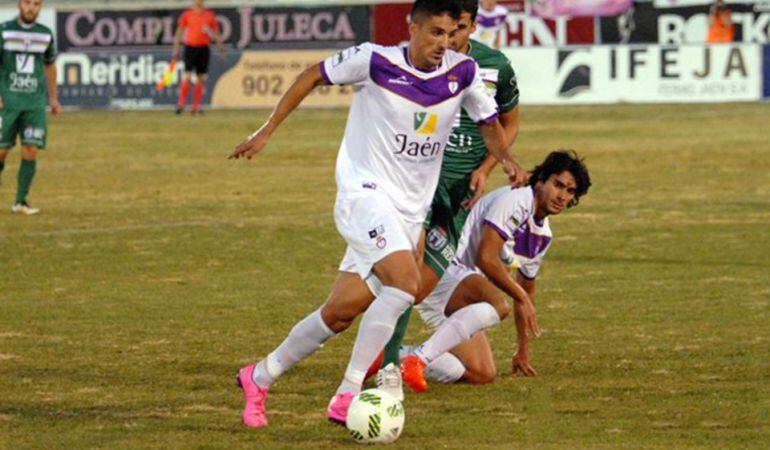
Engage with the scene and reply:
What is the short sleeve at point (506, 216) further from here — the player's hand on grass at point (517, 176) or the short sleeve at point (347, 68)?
the short sleeve at point (347, 68)

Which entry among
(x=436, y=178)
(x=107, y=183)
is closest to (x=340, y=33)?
(x=107, y=183)

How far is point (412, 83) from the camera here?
779cm

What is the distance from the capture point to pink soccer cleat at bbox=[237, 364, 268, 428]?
7.71m

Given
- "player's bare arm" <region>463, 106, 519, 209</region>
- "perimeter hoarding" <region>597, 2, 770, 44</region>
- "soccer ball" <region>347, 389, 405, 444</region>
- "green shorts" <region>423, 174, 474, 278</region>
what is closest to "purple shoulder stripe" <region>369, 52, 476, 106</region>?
"player's bare arm" <region>463, 106, 519, 209</region>

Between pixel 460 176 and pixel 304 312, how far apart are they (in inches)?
102

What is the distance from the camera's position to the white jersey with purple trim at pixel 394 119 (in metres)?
7.77

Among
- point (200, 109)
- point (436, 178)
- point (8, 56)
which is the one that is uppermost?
point (436, 178)

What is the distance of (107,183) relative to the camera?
21.6 meters

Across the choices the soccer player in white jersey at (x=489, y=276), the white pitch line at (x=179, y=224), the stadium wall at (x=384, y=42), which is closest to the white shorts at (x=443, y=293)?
the soccer player in white jersey at (x=489, y=276)

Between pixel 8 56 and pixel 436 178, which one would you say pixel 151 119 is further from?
pixel 436 178

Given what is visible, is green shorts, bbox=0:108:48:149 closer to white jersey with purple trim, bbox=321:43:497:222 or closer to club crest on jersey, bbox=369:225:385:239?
white jersey with purple trim, bbox=321:43:497:222

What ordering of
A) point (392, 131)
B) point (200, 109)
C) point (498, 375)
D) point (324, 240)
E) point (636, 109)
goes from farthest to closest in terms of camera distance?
point (200, 109)
point (636, 109)
point (324, 240)
point (498, 375)
point (392, 131)

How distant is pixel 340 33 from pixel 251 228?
914 inches

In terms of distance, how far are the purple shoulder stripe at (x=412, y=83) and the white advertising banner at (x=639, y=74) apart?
28.0 meters
